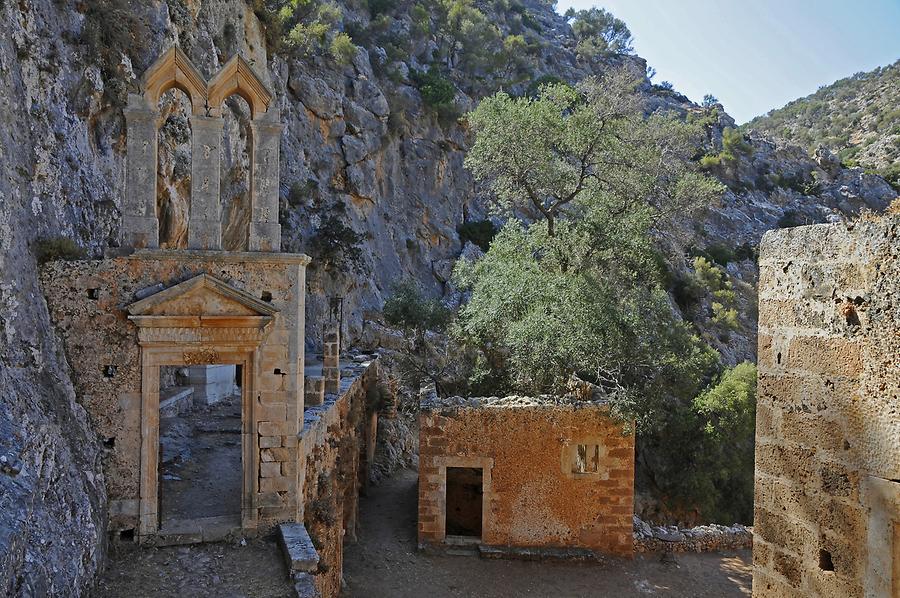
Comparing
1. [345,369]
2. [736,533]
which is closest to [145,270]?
[345,369]

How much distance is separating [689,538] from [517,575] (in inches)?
184

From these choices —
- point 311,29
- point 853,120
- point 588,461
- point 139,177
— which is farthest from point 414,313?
point 853,120

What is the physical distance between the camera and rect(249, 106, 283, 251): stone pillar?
26.6ft

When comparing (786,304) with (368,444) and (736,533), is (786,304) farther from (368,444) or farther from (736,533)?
(368,444)

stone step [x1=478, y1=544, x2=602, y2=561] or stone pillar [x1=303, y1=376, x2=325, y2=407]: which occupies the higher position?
stone pillar [x1=303, y1=376, x2=325, y2=407]

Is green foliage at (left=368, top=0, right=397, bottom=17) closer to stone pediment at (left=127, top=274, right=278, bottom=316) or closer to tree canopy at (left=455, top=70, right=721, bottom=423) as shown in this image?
tree canopy at (left=455, top=70, right=721, bottom=423)

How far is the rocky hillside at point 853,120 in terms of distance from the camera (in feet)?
164

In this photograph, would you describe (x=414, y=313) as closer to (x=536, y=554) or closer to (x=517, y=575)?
(x=536, y=554)

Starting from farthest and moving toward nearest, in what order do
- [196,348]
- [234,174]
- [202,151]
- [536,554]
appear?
[234,174]
[536,554]
[202,151]
[196,348]

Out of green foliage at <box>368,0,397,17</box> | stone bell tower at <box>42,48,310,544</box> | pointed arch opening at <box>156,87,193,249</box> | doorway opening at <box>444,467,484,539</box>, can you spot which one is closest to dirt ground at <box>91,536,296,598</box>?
stone bell tower at <box>42,48,310,544</box>

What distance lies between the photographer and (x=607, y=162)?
62.4 ft

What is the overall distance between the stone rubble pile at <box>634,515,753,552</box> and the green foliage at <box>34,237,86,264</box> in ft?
39.8

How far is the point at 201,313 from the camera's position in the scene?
768 centimetres

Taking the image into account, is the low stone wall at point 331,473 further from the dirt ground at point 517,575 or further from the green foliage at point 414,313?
the green foliage at point 414,313
